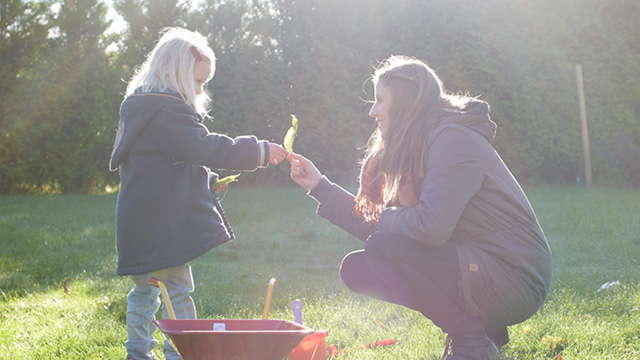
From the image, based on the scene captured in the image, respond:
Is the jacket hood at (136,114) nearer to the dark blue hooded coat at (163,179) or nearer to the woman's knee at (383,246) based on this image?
the dark blue hooded coat at (163,179)

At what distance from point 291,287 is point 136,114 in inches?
66.3

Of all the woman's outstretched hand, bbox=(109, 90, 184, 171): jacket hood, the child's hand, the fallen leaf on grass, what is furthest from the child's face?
the fallen leaf on grass

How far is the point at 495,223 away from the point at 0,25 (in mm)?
11720

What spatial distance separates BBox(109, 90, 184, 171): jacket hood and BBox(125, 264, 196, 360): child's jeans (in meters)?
0.53

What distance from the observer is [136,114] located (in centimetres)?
270

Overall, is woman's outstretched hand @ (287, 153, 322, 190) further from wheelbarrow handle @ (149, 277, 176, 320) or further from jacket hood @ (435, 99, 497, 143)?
wheelbarrow handle @ (149, 277, 176, 320)

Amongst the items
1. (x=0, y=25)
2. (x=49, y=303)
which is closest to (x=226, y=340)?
(x=49, y=303)

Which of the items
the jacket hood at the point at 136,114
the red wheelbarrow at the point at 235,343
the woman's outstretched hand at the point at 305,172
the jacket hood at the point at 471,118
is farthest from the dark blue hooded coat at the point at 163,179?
the jacket hood at the point at 471,118

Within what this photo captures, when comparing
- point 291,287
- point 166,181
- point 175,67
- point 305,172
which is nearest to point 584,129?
point 291,287

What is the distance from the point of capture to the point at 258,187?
10352 millimetres

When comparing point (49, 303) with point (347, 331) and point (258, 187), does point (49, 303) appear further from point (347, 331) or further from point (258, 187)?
point (258, 187)

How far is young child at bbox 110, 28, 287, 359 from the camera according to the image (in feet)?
8.72

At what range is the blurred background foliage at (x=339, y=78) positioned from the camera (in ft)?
32.9

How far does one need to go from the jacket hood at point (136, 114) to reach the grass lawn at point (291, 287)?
0.94 m
